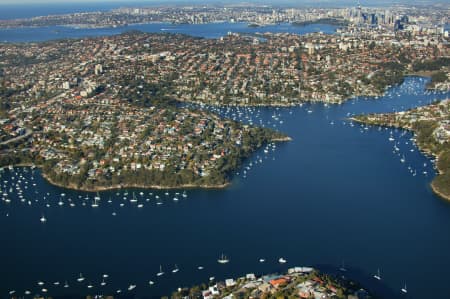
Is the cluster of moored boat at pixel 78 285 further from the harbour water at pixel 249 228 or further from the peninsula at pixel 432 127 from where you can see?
the peninsula at pixel 432 127

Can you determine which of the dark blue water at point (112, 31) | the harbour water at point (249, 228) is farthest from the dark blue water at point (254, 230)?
the dark blue water at point (112, 31)

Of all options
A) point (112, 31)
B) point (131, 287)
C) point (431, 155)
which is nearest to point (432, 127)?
point (431, 155)

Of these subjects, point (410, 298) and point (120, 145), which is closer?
point (410, 298)

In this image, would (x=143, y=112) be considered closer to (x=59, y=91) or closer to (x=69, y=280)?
(x=59, y=91)

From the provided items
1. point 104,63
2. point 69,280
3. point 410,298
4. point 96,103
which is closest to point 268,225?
point 410,298

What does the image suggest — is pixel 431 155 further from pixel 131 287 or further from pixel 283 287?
pixel 131 287
